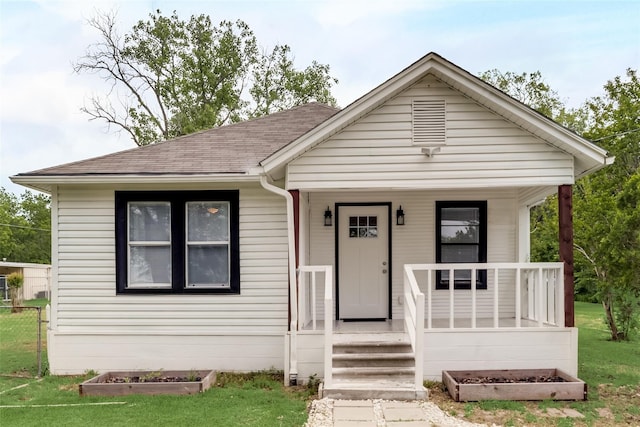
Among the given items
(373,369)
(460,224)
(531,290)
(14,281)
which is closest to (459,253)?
(460,224)

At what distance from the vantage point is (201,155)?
26.6 feet

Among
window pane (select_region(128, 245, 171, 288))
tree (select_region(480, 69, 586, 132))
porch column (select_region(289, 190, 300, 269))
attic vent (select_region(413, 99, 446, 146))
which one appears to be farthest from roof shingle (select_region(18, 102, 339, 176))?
tree (select_region(480, 69, 586, 132))

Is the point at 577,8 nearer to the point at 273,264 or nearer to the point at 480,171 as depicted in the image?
the point at 480,171

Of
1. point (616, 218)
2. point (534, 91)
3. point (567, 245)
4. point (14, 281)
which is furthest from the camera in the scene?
point (534, 91)

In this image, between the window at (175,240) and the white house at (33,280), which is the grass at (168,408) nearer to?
the window at (175,240)

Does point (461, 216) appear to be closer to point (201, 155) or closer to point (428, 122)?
point (428, 122)

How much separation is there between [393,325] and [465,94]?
12.4ft

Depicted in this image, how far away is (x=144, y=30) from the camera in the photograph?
24.3 m

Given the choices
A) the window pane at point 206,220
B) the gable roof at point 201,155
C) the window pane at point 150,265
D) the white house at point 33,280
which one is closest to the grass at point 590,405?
the window pane at point 206,220

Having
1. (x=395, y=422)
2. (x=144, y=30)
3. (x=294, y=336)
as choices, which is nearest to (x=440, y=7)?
(x=294, y=336)

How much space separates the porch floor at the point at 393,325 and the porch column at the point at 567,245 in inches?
22.7

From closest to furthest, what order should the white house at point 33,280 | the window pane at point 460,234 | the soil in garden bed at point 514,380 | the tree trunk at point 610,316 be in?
the soil in garden bed at point 514,380 → the window pane at point 460,234 → the tree trunk at point 610,316 → the white house at point 33,280

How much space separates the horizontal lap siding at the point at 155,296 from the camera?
7.55 metres

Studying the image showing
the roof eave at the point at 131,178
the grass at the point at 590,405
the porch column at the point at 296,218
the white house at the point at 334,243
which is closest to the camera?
the grass at the point at 590,405
